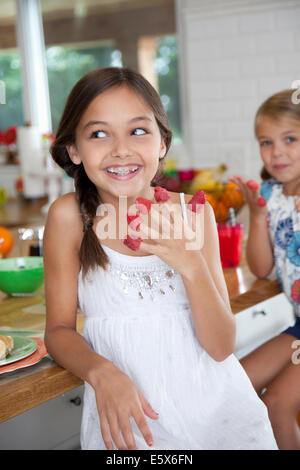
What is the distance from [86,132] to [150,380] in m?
0.42

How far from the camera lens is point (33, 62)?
3629 mm

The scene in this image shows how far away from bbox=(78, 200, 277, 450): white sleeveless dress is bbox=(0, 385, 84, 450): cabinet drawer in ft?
1.08

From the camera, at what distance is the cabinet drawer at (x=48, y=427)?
4.27 ft

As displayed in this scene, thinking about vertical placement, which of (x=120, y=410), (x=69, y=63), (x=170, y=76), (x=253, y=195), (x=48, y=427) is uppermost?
(x=69, y=63)

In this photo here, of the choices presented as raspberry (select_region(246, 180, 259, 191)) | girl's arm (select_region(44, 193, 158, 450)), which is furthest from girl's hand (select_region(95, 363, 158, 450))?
raspberry (select_region(246, 180, 259, 191))

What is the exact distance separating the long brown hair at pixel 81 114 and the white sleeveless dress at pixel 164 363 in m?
0.03

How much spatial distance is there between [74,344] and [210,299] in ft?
→ 0.74

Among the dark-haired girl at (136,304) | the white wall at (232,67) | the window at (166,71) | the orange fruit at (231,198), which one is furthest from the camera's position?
the window at (166,71)

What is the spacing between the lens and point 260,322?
1491 millimetres

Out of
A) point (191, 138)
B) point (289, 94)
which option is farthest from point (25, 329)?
point (191, 138)

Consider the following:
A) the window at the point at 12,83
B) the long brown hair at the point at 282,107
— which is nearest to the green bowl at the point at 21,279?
the long brown hair at the point at 282,107

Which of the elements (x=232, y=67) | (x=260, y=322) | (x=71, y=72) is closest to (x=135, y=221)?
(x=260, y=322)

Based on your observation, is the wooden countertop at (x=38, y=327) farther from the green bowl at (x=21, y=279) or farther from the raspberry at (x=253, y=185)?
the raspberry at (x=253, y=185)

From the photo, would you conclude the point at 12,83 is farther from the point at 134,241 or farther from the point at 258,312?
the point at 134,241
